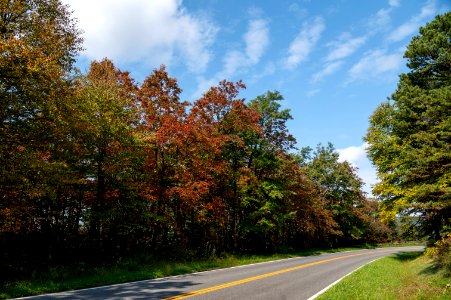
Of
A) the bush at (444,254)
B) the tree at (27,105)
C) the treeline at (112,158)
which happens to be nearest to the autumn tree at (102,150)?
the treeline at (112,158)

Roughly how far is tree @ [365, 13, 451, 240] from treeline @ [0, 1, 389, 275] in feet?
34.1

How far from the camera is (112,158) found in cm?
1672

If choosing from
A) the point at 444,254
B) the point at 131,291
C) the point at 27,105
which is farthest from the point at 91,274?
the point at 444,254

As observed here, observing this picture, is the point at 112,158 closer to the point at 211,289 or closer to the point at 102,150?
the point at 102,150

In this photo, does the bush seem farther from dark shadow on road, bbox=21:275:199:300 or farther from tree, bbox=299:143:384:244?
tree, bbox=299:143:384:244

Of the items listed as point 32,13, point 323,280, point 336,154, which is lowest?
point 323,280

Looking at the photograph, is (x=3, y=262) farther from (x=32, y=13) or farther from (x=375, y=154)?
(x=375, y=154)

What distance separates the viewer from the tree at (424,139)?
1606cm

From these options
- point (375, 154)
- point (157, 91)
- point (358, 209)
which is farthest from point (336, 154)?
point (157, 91)

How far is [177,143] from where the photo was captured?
792 inches

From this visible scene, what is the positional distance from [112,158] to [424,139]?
55.0 ft

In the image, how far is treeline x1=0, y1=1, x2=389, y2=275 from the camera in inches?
497

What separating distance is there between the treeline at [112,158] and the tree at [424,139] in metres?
10.4

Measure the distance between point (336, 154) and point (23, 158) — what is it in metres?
49.5
